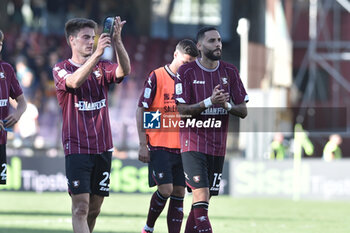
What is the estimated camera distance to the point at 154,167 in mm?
10125

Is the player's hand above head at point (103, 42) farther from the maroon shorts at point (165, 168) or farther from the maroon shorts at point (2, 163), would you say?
the maroon shorts at point (165, 168)

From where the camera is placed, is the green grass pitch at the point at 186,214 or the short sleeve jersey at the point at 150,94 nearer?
the short sleeve jersey at the point at 150,94

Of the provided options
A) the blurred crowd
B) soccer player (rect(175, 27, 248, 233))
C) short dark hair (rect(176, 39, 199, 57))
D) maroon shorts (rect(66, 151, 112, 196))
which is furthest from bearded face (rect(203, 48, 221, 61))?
the blurred crowd

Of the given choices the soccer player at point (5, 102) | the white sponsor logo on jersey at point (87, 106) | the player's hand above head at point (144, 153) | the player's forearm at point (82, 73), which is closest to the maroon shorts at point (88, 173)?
the white sponsor logo on jersey at point (87, 106)

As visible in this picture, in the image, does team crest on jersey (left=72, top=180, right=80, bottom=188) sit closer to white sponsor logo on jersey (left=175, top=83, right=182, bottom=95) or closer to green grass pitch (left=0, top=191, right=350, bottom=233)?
white sponsor logo on jersey (left=175, top=83, right=182, bottom=95)

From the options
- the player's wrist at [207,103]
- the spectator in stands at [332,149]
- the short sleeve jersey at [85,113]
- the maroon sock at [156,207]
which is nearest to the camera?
the short sleeve jersey at [85,113]

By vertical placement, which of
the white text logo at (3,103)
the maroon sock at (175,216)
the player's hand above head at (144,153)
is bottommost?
the maroon sock at (175,216)

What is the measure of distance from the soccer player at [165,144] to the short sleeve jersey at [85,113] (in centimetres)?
169

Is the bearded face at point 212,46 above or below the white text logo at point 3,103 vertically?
above

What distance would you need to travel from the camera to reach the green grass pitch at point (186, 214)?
12.4 metres

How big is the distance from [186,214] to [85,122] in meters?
7.40

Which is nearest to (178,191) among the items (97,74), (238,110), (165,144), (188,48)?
(165,144)

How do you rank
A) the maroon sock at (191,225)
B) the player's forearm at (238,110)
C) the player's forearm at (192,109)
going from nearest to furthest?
the player's forearm at (192,109) → the player's forearm at (238,110) → the maroon sock at (191,225)

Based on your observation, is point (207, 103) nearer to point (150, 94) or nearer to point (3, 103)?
point (150, 94)
